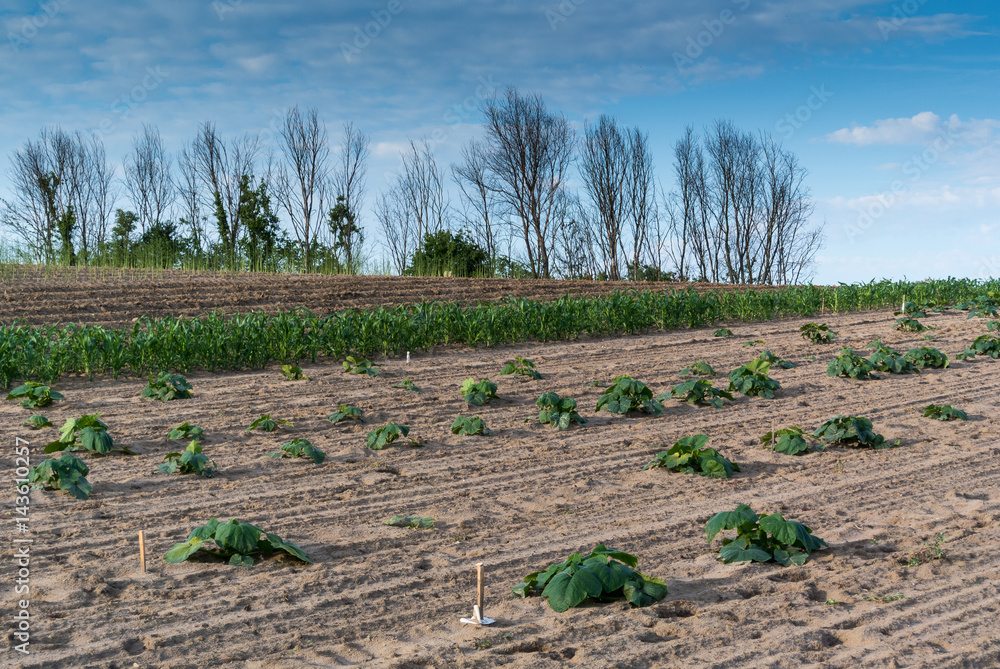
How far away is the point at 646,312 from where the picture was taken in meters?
12.3

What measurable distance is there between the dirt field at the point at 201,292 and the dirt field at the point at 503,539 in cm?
660

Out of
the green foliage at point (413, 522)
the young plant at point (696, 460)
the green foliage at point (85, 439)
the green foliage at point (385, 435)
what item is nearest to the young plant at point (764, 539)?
the young plant at point (696, 460)

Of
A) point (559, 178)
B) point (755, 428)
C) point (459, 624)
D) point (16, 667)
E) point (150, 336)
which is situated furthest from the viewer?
point (559, 178)

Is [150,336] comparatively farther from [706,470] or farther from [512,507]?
[706,470]

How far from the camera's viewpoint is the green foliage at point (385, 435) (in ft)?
16.5

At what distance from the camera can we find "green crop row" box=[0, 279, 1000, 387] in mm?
7719

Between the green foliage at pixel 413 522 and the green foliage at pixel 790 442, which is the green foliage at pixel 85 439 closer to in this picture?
the green foliage at pixel 413 522

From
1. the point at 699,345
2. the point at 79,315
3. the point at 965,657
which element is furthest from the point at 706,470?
the point at 79,315

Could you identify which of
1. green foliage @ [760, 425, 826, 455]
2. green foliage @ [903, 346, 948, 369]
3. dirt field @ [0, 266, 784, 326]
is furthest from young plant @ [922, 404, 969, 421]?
dirt field @ [0, 266, 784, 326]

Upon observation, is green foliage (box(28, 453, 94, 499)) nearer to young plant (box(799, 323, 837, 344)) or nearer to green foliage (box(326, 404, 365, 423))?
green foliage (box(326, 404, 365, 423))

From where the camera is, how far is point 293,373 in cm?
753

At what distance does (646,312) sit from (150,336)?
7.82 meters

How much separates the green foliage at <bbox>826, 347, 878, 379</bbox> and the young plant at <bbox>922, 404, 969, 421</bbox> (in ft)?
4.39

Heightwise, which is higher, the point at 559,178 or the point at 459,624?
the point at 559,178
